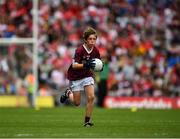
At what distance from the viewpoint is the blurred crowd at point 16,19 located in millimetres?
31891

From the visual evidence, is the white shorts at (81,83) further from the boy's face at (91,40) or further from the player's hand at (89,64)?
the boy's face at (91,40)

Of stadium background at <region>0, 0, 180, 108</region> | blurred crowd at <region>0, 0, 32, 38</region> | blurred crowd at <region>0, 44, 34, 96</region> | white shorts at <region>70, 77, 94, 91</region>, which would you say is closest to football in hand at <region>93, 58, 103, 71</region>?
white shorts at <region>70, 77, 94, 91</region>

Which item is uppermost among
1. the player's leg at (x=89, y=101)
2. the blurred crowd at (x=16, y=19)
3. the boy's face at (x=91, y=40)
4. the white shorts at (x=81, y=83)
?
the blurred crowd at (x=16, y=19)

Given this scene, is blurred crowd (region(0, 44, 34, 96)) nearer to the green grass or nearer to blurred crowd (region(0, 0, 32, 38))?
blurred crowd (region(0, 0, 32, 38))

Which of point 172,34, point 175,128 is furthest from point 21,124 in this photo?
point 172,34

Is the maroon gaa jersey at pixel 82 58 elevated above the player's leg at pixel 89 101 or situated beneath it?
elevated above

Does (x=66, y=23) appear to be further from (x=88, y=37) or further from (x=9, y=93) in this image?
(x=88, y=37)

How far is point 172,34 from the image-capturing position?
35.2 meters

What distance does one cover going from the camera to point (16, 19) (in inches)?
1297

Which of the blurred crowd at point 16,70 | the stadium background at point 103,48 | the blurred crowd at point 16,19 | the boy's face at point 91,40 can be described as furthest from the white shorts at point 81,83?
the blurred crowd at point 16,19

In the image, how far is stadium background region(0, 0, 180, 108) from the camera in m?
31.4

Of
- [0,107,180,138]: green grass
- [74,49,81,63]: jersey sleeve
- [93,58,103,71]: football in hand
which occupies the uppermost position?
[74,49,81,63]: jersey sleeve

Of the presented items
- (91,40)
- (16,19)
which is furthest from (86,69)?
(16,19)

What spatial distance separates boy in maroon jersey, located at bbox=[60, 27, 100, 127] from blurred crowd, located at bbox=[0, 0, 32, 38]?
562 inches
